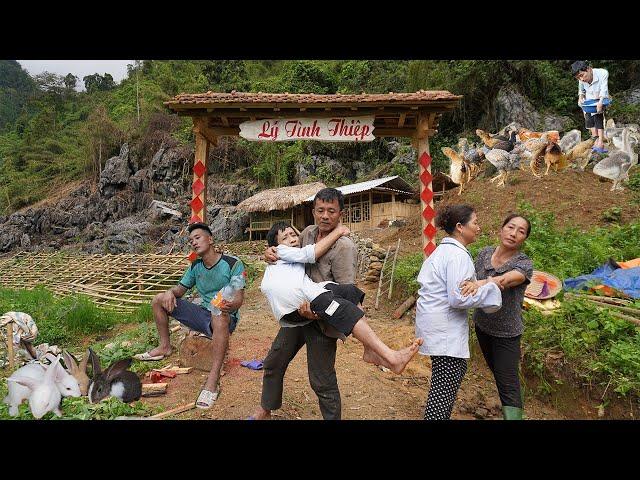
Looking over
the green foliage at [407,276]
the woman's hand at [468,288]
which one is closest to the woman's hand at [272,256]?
the woman's hand at [468,288]

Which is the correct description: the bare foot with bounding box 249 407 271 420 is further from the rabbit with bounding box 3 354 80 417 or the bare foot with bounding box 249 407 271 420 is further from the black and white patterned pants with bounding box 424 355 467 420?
the rabbit with bounding box 3 354 80 417

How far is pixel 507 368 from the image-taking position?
275 centimetres

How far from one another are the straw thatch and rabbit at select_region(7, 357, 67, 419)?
17.0 meters

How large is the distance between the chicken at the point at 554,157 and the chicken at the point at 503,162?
1042mm

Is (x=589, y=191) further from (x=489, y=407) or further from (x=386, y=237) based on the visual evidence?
(x=489, y=407)

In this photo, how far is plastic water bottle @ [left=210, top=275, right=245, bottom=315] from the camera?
3.52 meters

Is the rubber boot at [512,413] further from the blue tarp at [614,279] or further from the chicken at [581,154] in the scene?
the chicken at [581,154]

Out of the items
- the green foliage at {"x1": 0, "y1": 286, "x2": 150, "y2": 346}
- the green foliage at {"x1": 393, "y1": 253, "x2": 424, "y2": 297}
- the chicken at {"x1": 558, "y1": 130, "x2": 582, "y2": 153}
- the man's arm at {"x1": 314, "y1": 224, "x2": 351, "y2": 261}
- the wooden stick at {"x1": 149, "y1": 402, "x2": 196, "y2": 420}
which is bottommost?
the green foliage at {"x1": 0, "y1": 286, "x2": 150, "y2": 346}

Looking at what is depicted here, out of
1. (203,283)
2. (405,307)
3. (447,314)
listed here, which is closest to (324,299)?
(447,314)

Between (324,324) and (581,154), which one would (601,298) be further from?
(581,154)

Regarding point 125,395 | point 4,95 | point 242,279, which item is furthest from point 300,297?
point 4,95

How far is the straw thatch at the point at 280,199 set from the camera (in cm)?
2014

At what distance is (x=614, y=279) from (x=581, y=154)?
743cm

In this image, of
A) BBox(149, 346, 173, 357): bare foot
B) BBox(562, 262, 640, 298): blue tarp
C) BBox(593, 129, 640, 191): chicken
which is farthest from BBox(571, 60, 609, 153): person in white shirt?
BBox(149, 346, 173, 357): bare foot
